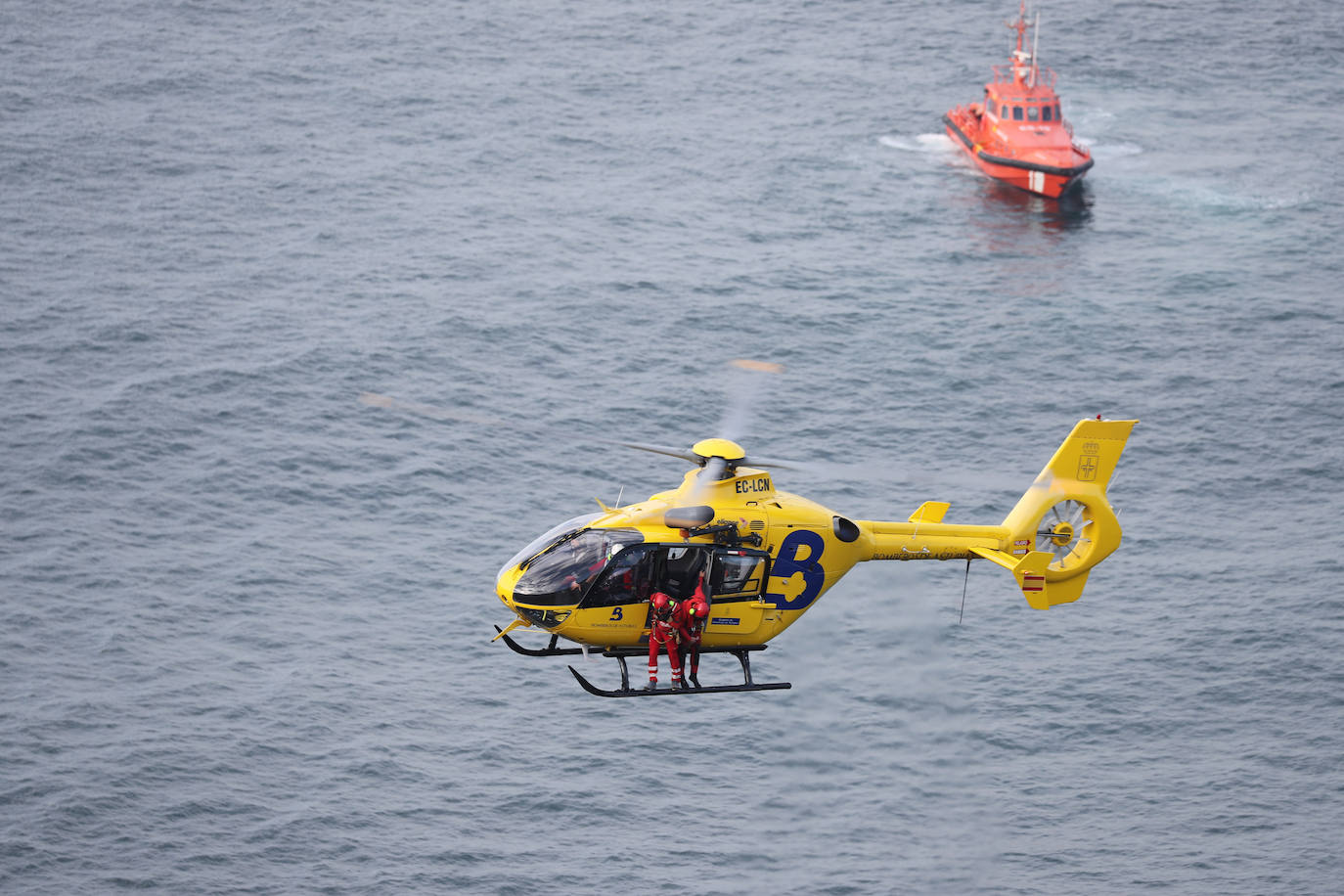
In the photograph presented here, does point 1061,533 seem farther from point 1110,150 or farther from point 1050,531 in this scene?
point 1110,150

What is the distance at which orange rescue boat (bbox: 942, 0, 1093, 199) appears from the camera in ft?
427

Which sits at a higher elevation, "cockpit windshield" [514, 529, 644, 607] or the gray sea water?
"cockpit windshield" [514, 529, 644, 607]

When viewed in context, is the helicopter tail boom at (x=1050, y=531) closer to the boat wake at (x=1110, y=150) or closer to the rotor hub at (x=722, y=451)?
the rotor hub at (x=722, y=451)

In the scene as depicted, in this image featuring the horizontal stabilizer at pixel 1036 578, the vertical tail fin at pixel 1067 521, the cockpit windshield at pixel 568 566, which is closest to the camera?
the cockpit windshield at pixel 568 566

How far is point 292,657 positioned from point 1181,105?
282 ft

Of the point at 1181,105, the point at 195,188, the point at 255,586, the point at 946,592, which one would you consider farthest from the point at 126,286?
the point at 1181,105

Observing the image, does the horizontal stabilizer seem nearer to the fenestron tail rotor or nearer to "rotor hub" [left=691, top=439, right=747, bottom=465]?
the fenestron tail rotor

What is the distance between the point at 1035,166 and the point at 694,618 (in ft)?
277

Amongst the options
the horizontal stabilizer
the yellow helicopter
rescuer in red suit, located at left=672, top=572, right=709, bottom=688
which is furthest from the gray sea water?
rescuer in red suit, located at left=672, top=572, right=709, bottom=688

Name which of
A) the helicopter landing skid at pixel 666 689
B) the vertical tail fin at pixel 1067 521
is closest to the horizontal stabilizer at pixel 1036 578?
the vertical tail fin at pixel 1067 521

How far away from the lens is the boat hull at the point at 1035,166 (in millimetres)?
129250

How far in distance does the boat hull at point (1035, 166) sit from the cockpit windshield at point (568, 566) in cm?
8459

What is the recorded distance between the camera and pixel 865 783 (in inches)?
3907

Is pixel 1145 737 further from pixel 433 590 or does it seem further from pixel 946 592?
pixel 433 590
